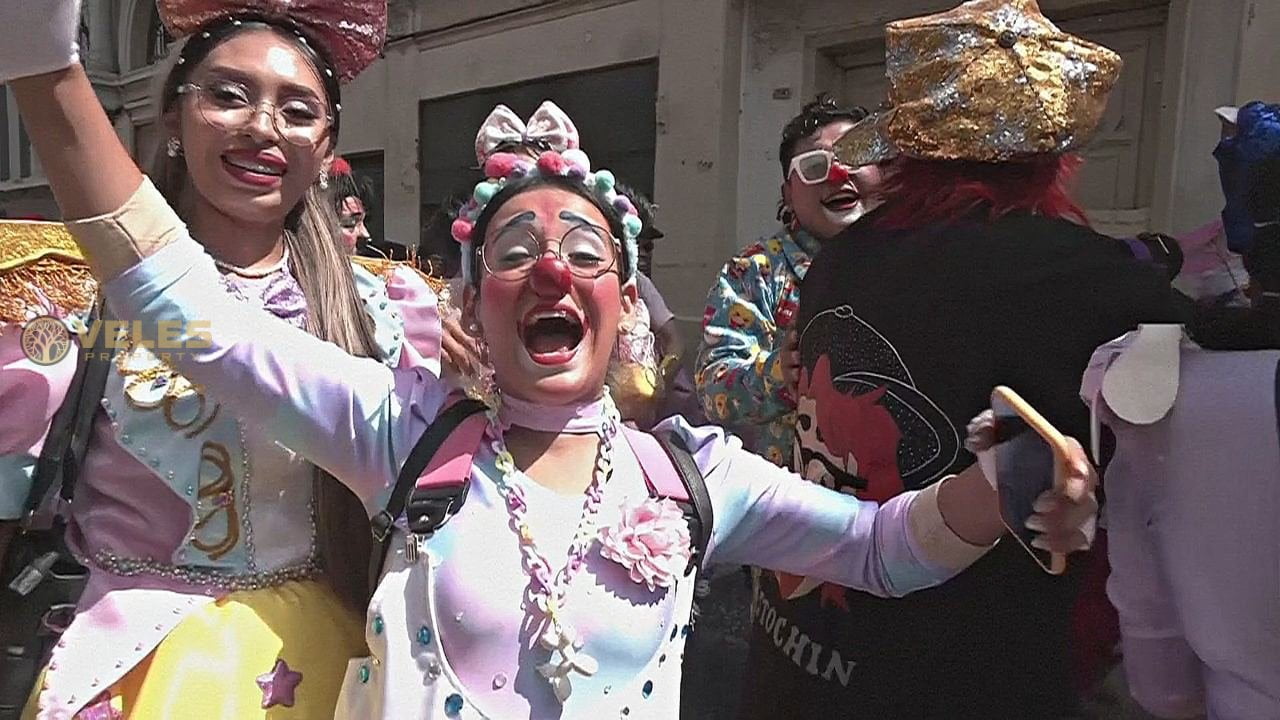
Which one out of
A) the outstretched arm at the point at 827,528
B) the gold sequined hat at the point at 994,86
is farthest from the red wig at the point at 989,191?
the outstretched arm at the point at 827,528

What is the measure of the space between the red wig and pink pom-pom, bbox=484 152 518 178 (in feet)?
2.42

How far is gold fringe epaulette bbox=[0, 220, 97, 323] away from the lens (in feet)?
5.06

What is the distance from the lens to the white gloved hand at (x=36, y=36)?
0.99 metres

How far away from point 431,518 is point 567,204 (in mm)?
503

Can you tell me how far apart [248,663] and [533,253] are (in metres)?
0.73

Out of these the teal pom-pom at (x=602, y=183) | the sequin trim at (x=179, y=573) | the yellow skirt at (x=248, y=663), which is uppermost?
the teal pom-pom at (x=602, y=183)

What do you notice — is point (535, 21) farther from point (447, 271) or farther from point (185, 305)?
point (185, 305)

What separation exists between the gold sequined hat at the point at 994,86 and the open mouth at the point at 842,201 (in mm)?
1147

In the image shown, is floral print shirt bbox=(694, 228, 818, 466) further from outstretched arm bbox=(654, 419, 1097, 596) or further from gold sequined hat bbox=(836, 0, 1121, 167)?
outstretched arm bbox=(654, 419, 1097, 596)

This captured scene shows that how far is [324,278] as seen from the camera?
1.70 m

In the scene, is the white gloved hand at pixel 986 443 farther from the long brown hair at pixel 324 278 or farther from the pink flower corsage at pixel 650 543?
the long brown hair at pixel 324 278

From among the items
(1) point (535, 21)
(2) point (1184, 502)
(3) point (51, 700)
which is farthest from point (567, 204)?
(1) point (535, 21)

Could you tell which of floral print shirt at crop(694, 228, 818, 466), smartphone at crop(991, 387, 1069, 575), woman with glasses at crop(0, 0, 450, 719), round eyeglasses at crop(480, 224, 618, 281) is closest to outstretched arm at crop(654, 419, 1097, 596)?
smartphone at crop(991, 387, 1069, 575)

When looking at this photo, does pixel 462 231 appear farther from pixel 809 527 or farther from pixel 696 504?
pixel 809 527
